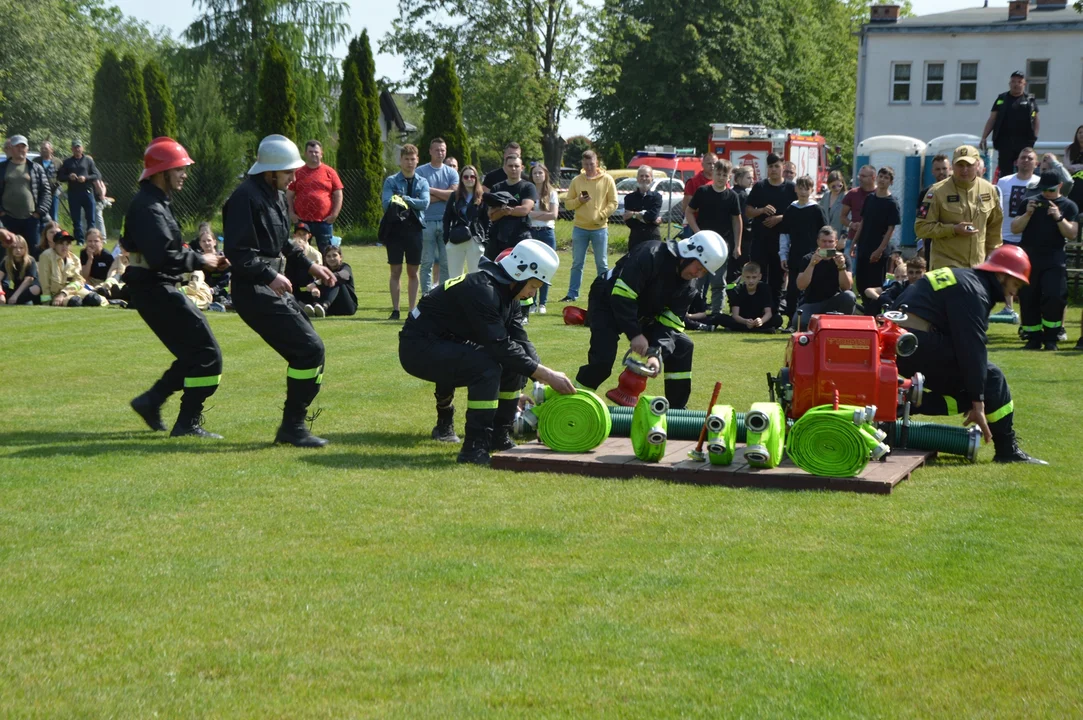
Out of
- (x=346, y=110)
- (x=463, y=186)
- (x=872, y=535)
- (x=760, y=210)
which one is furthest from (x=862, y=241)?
(x=346, y=110)

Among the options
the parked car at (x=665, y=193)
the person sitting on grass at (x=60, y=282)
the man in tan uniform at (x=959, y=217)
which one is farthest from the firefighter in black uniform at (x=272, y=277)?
the parked car at (x=665, y=193)

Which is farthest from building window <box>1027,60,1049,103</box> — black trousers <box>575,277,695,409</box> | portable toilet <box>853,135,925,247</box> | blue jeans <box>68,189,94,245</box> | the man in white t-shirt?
black trousers <box>575,277,695,409</box>

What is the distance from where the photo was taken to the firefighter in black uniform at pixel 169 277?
9.14m

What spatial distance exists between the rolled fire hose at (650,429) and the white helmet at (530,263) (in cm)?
110

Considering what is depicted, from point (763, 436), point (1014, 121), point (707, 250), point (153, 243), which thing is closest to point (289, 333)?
point (153, 243)

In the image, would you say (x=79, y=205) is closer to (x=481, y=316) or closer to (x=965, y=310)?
(x=481, y=316)

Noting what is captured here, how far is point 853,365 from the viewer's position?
8508 mm

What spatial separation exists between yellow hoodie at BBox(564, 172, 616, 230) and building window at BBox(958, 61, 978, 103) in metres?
39.1

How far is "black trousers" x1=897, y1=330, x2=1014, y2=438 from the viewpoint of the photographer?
8797mm

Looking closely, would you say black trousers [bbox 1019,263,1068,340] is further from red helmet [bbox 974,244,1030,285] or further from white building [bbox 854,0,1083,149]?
white building [bbox 854,0,1083,149]

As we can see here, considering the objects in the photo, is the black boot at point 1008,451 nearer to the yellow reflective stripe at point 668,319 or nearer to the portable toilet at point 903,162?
the yellow reflective stripe at point 668,319

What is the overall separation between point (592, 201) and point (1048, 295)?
6.68 metres

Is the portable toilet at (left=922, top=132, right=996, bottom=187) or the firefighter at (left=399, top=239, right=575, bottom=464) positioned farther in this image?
the portable toilet at (left=922, top=132, right=996, bottom=187)

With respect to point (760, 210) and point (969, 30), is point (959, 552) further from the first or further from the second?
point (969, 30)
